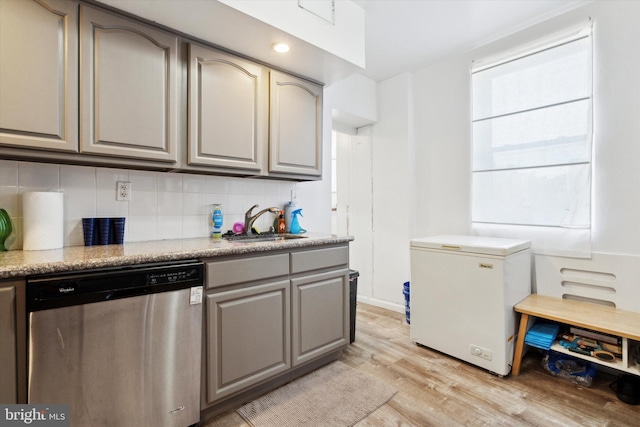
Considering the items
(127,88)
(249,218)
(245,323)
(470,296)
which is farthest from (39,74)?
(470,296)

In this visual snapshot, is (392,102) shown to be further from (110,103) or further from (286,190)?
(110,103)

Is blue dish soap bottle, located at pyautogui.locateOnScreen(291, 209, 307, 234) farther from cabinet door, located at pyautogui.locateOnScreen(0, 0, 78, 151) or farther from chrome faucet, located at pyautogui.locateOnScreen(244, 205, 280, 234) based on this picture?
cabinet door, located at pyautogui.locateOnScreen(0, 0, 78, 151)

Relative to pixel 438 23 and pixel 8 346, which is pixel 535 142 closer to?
pixel 438 23

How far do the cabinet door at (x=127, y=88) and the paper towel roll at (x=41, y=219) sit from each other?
0.32 meters

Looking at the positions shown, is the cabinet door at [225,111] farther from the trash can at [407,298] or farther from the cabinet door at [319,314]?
the trash can at [407,298]

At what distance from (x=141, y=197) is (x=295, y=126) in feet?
3.93

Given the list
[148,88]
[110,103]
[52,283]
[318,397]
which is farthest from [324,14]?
[318,397]

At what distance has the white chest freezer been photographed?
1.99m

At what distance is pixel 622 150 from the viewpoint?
1.99 meters

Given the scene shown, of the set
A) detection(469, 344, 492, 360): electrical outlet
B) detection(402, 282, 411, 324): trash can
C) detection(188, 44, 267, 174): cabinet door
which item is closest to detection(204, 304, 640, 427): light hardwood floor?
detection(469, 344, 492, 360): electrical outlet

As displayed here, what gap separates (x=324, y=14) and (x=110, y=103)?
1426 mm

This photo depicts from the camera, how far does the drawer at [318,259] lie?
1907mm

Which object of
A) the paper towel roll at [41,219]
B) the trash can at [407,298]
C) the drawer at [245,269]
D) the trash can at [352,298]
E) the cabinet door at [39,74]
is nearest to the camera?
the cabinet door at [39,74]

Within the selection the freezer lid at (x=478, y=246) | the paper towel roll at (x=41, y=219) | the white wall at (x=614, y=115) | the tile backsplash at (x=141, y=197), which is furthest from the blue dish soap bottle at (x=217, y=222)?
the white wall at (x=614, y=115)
